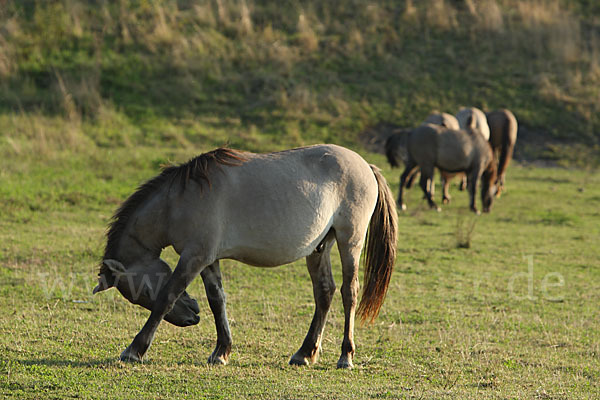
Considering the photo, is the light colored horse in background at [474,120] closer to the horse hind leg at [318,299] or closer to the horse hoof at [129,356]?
the horse hind leg at [318,299]

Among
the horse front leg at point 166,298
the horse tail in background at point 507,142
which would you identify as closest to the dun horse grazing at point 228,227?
the horse front leg at point 166,298

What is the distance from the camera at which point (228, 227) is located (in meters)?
5.89

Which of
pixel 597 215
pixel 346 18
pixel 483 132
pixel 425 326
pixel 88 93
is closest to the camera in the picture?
pixel 425 326

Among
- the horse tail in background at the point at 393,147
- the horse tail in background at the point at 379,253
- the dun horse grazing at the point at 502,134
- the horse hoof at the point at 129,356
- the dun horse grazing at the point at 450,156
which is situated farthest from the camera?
the dun horse grazing at the point at 502,134

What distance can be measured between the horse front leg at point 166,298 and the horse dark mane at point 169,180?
0.56 metres

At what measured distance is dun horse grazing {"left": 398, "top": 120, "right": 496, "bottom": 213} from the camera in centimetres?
1534

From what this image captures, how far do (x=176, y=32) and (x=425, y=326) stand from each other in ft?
54.9

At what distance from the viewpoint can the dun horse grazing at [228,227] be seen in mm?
5820

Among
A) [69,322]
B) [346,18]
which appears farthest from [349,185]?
[346,18]

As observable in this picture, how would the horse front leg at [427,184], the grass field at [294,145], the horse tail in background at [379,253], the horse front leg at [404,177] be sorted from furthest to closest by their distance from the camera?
the horse front leg at [404,177] → the horse front leg at [427,184] → the horse tail in background at [379,253] → the grass field at [294,145]

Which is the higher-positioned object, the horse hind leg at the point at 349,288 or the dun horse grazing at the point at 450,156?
the horse hind leg at the point at 349,288

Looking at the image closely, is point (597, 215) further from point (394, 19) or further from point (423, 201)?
point (394, 19)

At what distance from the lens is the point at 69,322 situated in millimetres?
7027

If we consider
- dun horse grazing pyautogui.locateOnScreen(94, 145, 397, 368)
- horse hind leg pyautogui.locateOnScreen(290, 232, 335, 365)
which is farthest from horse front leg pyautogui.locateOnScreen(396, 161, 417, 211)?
dun horse grazing pyautogui.locateOnScreen(94, 145, 397, 368)
